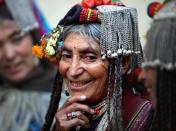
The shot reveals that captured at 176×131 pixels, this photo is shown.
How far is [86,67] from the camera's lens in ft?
9.52

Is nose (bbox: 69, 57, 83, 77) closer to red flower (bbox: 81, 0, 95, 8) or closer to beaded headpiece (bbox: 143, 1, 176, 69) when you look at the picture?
red flower (bbox: 81, 0, 95, 8)

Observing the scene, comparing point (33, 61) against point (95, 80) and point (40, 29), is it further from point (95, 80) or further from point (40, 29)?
point (95, 80)

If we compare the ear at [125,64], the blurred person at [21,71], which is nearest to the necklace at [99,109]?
the ear at [125,64]

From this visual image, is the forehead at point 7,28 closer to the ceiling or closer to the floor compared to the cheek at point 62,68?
closer to the ceiling

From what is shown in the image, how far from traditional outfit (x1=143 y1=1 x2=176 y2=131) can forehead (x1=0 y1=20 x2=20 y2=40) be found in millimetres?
1973

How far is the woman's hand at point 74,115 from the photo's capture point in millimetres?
2951

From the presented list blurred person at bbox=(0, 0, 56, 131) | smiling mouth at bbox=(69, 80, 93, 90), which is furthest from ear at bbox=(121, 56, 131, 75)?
blurred person at bbox=(0, 0, 56, 131)

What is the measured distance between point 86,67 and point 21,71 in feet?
4.05

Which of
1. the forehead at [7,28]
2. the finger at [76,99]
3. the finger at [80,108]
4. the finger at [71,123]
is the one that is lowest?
the finger at [71,123]

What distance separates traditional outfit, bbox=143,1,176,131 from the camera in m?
2.05

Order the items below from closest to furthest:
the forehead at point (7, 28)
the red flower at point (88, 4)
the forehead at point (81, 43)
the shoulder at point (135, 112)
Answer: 1. the shoulder at point (135, 112)
2. the forehead at point (81, 43)
3. the red flower at point (88, 4)
4. the forehead at point (7, 28)

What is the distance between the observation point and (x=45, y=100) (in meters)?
4.04

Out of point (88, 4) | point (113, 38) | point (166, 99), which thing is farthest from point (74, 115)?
point (166, 99)

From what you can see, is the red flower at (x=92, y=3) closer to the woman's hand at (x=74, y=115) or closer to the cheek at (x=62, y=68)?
the cheek at (x=62, y=68)
